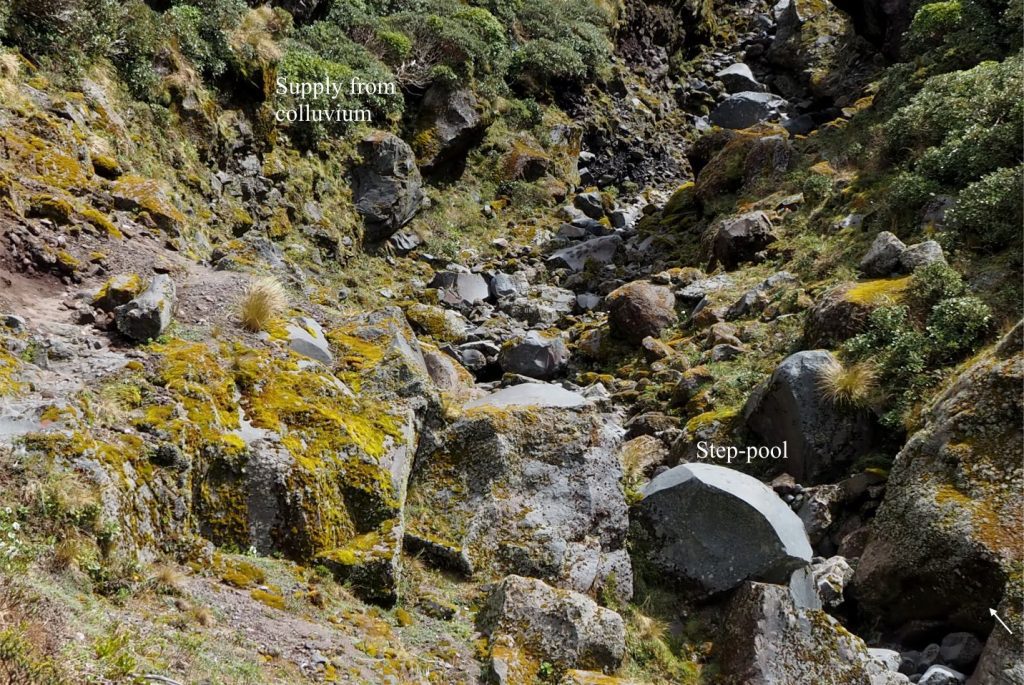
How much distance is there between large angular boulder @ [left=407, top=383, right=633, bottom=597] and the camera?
774 centimetres

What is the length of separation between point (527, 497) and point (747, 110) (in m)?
26.3

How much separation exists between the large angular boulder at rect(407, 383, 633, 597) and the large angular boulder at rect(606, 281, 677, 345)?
20.7ft

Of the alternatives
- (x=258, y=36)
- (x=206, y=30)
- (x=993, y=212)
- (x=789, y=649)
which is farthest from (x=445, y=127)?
(x=789, y=649)

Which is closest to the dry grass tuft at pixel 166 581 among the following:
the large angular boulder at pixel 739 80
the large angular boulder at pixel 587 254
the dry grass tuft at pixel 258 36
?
the dry grass tuft at pixel 258 36

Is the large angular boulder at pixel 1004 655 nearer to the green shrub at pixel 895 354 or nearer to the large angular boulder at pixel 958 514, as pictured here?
the large angular boulder at pixel 958 514

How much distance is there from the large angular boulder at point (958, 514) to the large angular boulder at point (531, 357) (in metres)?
7.02

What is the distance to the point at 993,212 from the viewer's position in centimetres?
1167

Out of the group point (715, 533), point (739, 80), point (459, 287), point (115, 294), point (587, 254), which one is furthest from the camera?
point (739, 80)

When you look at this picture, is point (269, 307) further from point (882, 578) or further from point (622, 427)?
point (882, 578)

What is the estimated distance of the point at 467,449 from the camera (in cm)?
852

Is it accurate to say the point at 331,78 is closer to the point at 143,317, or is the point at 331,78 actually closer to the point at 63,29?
the point at 63,29

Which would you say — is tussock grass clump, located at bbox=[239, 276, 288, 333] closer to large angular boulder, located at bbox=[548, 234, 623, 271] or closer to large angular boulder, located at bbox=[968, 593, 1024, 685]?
large angular boulder, located at bbox=[968, 593, 1024, 685]

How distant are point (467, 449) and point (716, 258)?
1109 centimetres

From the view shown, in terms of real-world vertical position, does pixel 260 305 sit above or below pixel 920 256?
below
